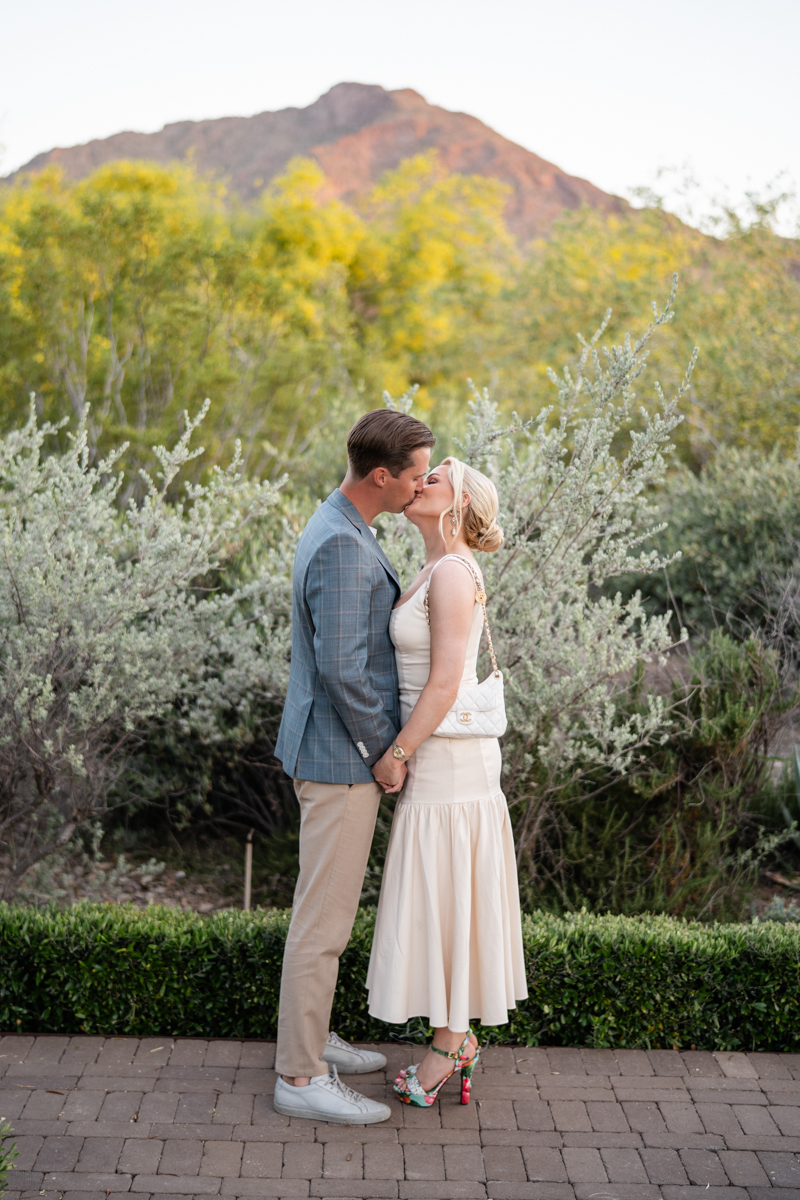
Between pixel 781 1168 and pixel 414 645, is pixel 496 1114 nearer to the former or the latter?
pixel 781 1168

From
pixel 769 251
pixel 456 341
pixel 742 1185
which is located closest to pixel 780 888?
pixel 742 1185

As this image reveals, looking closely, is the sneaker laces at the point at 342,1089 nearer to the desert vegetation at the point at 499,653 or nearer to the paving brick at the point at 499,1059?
the paving brick at the point at 499,1059

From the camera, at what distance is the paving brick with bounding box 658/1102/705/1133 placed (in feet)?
9.46

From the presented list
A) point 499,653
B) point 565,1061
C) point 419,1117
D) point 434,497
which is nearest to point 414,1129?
point 419,1117

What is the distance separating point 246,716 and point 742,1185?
2877mm

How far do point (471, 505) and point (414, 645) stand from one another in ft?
1.44

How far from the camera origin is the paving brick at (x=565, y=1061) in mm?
3205

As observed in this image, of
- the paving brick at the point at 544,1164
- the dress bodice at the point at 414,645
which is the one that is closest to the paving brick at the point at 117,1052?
the paving brick at the point at 544,1164

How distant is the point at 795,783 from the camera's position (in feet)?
15.9

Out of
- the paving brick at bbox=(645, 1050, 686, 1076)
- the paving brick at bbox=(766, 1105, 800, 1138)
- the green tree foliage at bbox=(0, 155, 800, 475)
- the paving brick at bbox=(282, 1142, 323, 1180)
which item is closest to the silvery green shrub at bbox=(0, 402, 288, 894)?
the paving brick at bbox=(282, 1142, 323, 1180)

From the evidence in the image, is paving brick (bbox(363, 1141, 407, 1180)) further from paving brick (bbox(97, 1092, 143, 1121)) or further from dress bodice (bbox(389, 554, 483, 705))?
dress bodice (bbox(389, 554, 483, 705))

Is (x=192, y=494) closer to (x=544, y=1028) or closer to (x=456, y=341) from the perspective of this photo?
(x=544, y=1028)

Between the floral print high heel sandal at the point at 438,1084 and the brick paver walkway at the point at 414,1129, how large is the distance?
0.04 meters

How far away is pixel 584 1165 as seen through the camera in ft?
8.89
